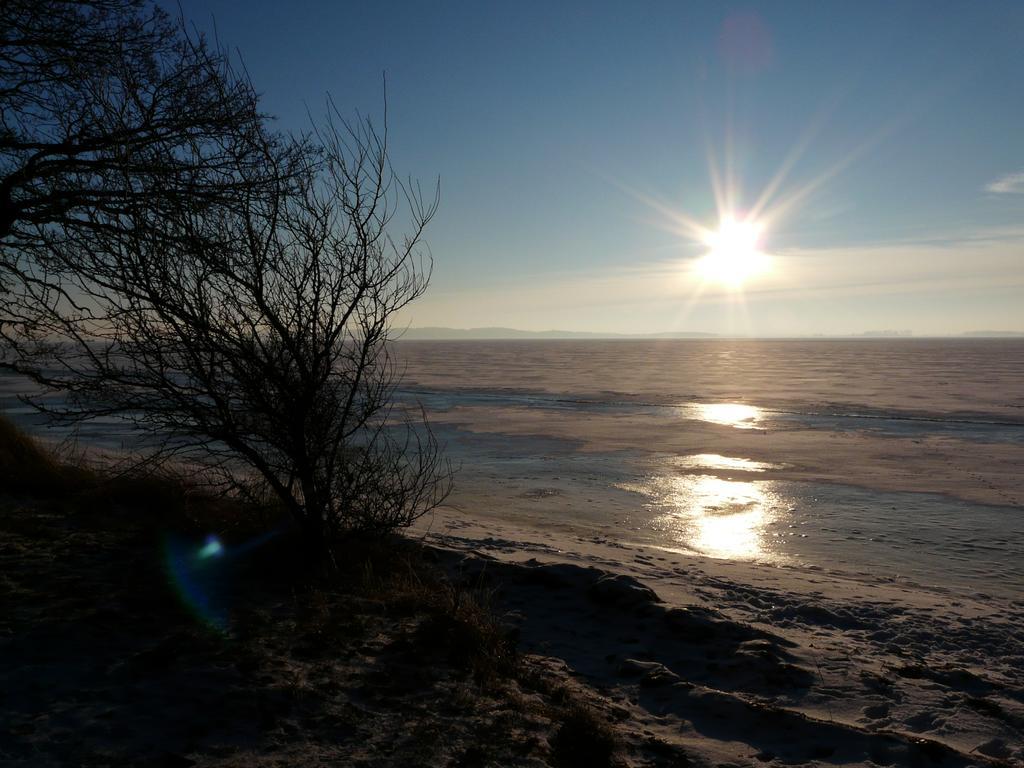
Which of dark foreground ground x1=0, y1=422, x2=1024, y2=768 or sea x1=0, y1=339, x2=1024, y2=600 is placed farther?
sea x1=0, y1=339, x2=1024, y2=600

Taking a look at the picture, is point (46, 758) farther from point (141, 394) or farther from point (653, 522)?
point (653, 522)

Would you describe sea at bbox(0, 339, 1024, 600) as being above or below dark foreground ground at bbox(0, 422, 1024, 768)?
below

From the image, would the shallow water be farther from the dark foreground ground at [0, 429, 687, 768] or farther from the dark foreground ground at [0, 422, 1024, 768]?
the dark foreground ground at [0, 429, 687, 768]

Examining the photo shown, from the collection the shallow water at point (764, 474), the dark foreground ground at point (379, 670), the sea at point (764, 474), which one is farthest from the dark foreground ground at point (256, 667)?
the shallow water at point (764, 474)

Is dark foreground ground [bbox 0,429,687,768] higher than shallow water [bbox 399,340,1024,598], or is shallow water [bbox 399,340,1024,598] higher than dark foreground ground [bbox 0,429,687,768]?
dark foreground ground [bbox 0,429,687,768]

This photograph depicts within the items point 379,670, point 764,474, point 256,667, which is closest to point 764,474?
point 764,474

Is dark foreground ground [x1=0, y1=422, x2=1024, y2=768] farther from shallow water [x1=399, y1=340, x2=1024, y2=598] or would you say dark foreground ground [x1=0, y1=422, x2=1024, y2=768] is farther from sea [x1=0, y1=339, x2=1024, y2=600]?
shallow water [x1=399, y1=340, x2=1024, y2=598]

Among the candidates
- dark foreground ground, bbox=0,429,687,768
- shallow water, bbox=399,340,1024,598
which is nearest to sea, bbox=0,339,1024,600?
shallow water, bbox=399,340,1024,598

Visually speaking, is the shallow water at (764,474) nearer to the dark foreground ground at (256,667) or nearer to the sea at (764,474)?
the sea at (764,474)

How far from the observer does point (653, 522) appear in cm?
1020

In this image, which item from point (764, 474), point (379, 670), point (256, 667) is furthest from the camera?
point (764, 474)

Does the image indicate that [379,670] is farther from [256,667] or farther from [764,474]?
[764,474]

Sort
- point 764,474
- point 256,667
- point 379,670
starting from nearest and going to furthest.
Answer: point 256,667
point 379,670
point 764,474

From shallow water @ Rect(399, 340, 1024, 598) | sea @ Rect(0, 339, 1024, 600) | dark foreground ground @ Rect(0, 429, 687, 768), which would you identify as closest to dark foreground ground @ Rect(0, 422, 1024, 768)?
dark foreground ground @ Rect(0, 429, 687, 768)
